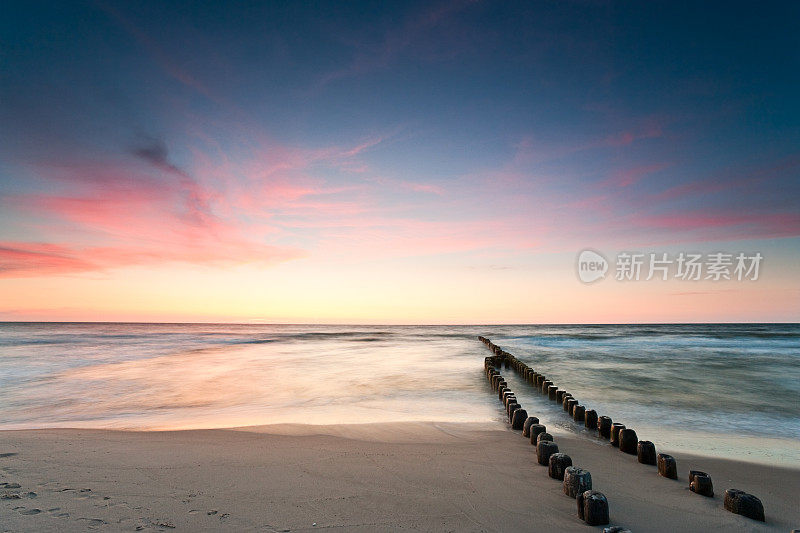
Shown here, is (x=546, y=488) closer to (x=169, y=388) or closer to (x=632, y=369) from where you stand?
(x=169, y=388)

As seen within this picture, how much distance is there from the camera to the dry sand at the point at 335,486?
347 centimetres

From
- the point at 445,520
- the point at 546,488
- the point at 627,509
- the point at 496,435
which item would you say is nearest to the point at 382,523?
the point at 445,520

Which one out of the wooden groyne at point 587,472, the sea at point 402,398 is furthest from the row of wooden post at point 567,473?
the sea at point 402,398

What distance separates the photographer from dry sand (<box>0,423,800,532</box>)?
3.47 m

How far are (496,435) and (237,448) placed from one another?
3.52 m

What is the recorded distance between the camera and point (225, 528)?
3.29 m

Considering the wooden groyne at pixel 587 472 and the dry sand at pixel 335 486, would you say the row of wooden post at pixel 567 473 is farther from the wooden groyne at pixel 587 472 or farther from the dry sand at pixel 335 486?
the dry sand at pixel 335 486

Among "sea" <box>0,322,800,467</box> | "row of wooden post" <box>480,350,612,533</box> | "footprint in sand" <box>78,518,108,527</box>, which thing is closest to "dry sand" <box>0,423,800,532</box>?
"footprint in sand" <box>78,518,108,527</box>

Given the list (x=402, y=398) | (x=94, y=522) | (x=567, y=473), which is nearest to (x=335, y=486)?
(x=94, y=522)

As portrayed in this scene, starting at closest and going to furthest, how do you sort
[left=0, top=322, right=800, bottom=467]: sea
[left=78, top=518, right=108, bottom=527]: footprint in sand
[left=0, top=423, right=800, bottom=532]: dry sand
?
[left=78, top=518, right=108, bottom=527]: footprint in sand → [left=0, top=423, right=800, bottom=532]: dry sand → [left=0, top=322, right=800, bottom=467]: sea

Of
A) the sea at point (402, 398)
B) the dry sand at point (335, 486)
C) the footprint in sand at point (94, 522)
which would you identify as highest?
the footprint in sand at point (94, 522)

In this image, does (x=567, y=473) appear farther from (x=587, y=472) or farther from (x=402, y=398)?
(x=402, y=398)

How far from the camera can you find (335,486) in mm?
4160

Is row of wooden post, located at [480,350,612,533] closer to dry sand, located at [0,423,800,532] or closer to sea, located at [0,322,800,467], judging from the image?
dry sand, located at [0,423,800,532]
